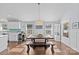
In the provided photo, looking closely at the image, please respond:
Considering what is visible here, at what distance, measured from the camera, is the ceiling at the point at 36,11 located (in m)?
3.62

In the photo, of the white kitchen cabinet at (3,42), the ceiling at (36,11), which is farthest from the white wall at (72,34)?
the white kitchen cabinet at (3,42)

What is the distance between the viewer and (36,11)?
3.74 m

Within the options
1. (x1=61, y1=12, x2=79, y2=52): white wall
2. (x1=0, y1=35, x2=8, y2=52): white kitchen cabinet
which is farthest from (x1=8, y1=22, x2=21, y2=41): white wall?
(x1=61, y1=12, x2=79, y2=52): white wall

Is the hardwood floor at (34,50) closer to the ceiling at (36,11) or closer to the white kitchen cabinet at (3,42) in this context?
the white kitchen cabinet at (3,42)

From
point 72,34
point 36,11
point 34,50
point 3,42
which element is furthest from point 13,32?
point 72,34

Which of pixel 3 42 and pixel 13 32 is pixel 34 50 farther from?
pixel 3 42

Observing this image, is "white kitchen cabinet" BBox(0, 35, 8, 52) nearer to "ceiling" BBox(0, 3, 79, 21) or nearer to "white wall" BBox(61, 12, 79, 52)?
"ceiling" BBox(0, 3, 79, 21)

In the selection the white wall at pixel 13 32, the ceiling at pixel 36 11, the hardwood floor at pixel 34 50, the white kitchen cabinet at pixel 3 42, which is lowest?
the hardwood floor at pixel 34 50

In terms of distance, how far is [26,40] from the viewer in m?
3.89

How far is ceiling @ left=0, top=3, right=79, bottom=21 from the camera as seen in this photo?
11.9 feet

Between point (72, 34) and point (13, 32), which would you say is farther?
point (13, 32)

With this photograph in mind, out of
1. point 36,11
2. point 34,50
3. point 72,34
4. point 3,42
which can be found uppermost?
point 36,11
